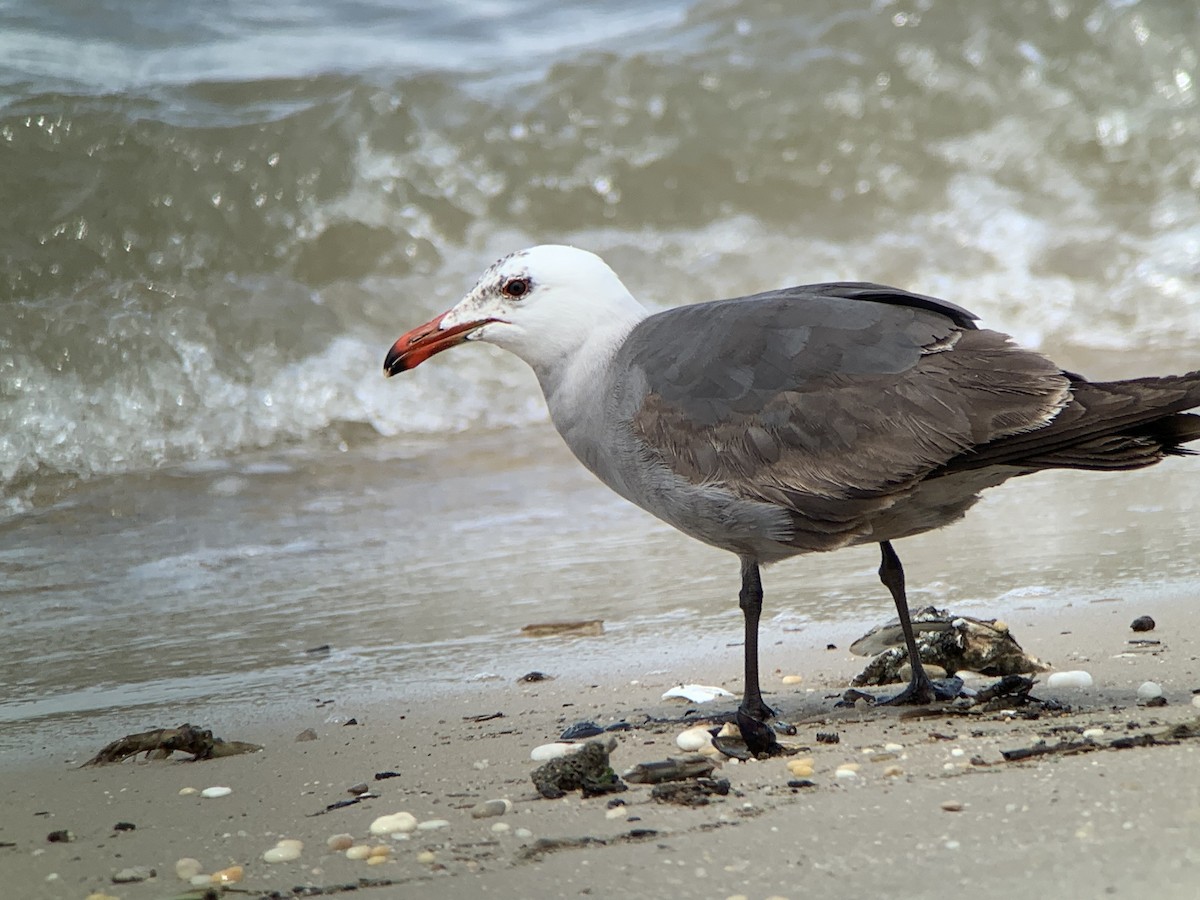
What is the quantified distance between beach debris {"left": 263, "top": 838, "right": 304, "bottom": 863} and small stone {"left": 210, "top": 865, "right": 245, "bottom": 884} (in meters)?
0.07

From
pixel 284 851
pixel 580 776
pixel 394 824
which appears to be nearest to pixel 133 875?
pixel 284 851

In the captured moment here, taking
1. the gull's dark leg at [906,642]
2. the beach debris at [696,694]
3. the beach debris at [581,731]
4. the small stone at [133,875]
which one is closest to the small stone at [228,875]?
the small stone at [133,875]

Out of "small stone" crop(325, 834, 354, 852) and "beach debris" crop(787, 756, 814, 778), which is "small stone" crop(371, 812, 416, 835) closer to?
"small stone" crop(325, 834, 354, 852)

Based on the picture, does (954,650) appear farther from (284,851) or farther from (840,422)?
(284,851)

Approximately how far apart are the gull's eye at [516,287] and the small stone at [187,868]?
203 centimetres

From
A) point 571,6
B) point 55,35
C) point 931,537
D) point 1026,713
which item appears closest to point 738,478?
point 1026,713

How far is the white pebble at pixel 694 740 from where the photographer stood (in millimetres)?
3520

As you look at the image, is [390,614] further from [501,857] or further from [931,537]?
[501,857]

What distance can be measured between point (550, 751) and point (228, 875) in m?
0.97

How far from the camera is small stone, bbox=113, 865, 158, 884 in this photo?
2.75 meters

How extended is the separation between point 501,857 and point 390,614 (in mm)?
2619

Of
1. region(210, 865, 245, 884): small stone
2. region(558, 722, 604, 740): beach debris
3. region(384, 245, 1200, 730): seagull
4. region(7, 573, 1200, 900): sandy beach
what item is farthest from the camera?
region(558, 722, 604, 740): beach debris

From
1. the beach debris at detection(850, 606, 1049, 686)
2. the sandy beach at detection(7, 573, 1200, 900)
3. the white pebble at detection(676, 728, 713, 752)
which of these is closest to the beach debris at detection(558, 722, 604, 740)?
the sandy beach at detection(7, 573, 1200, 900)

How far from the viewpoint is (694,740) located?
3535 millimetres
